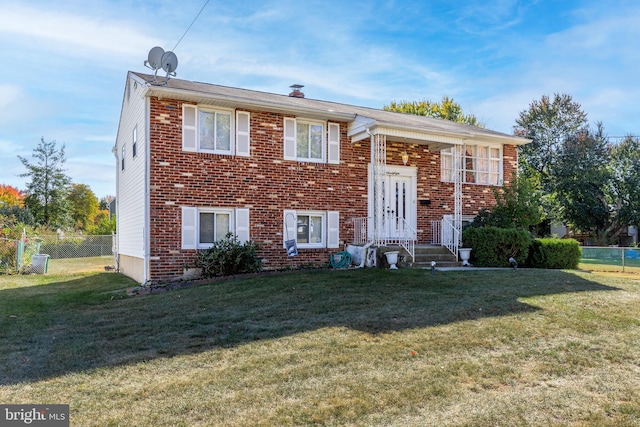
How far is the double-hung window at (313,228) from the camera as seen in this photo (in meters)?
13.3

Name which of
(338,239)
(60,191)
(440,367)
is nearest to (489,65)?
(338,239)

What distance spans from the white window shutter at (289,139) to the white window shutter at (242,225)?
196 centimetres

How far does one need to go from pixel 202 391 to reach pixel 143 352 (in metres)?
1.57

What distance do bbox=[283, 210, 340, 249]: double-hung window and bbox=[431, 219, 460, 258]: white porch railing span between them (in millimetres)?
3312

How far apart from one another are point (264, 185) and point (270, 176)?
1.02 feet

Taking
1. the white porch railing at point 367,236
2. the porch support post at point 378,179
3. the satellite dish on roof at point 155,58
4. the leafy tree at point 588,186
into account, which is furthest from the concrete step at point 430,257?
the leafy tree at point 588,186

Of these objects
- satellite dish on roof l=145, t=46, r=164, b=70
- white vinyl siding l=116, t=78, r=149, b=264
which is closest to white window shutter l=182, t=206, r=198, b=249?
white vinyl siding l=116, t=78, r=149, b=264

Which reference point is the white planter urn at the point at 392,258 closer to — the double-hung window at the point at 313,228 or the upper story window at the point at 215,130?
the double-hung window at the point at 313,228

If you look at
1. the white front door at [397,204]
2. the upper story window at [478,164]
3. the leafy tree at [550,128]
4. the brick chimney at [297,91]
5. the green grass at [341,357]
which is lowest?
the green grass at [341,357]

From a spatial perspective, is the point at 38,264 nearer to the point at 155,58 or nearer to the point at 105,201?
the point at 155,58

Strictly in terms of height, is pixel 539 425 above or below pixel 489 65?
below

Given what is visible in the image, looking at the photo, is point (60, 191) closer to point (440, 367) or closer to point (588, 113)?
point (440, 367)

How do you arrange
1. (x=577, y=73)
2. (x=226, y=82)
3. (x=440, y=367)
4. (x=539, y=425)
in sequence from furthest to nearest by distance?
(x=577, y=73) < (x=226, y=82) < (x=440, y=367) < (x=539, y=425)

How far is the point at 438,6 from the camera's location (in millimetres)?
11492
